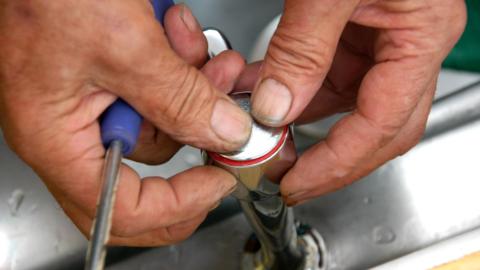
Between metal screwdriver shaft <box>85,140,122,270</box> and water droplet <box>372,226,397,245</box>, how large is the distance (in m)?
0.29

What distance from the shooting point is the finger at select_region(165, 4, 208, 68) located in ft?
1.30

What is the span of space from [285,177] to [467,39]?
30cm

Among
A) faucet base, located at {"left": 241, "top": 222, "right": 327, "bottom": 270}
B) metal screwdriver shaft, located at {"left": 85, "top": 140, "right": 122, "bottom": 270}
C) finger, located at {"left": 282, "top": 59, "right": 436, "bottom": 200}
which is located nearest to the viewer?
metal screwdriver shaft, located at {"left": 85, "top": 140, "right": 122, "bottom": 270}

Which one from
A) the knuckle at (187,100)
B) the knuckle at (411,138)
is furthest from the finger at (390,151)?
the knuckle at (187,100)

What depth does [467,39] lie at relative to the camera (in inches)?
22.0

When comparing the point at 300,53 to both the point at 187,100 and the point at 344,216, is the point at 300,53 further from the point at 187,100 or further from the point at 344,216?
the point at 344,216

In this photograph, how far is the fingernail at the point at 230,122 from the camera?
0.31m

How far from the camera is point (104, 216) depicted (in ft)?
0.80

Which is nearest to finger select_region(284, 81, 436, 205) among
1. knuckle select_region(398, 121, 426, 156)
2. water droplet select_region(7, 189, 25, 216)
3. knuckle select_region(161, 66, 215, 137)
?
knuckle select_region(398, 121, 426, 156)

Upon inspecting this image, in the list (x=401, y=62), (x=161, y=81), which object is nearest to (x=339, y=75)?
(x=401, y=62)

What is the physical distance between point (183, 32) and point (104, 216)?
0.63 ft

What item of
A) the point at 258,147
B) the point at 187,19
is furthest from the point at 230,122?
the point at 187,19

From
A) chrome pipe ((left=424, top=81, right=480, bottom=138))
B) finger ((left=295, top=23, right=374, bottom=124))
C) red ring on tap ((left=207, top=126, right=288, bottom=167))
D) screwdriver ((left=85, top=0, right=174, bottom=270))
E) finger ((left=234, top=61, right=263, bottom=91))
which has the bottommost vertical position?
chrome pipe ((left=424, top=81, right=480, bottom=138))

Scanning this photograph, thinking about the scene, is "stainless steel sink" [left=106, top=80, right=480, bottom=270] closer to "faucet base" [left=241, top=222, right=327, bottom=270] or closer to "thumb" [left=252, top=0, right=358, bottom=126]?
"faucet base" [left=241, top=222, right=327, bottom=270]
